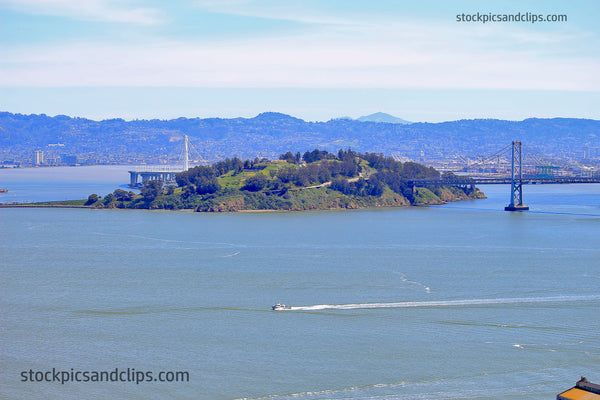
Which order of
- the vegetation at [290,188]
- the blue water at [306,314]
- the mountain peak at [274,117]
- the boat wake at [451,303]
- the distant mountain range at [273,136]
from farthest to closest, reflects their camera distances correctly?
the mountain peak at [274,117] < the distant mountain range at [273,136] < the vegetation at [290,188] < the boat wake at [451,303] < the blue water at [306,314]

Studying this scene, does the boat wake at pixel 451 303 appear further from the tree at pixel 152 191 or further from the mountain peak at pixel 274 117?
the mountain peak at pixel 274 117

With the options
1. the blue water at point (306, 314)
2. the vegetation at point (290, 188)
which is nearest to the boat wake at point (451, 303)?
the blue water at point (306, 314)

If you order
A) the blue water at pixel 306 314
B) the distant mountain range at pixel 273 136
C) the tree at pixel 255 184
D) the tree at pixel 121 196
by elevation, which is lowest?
the blue water at pixel 306 314

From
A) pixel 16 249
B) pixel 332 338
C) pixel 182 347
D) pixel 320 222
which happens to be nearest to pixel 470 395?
pixel 332 338

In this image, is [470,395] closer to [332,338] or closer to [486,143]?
[332,338]

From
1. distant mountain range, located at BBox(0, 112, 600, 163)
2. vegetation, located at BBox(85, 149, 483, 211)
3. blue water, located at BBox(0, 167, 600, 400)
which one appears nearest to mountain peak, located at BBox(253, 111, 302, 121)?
distant mountain range, located at BBox(0, 112, 600, 163)

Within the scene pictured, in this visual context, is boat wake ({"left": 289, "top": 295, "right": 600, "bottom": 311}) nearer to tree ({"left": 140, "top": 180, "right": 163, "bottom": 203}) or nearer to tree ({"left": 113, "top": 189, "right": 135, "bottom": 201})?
tree ({"left": 140, "top": 180, "right": 163, "bottom": 203})
